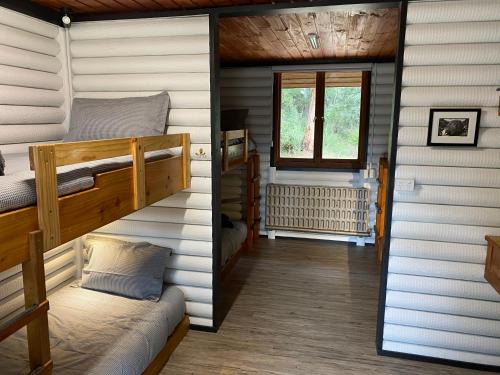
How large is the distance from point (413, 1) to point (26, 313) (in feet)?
8.54

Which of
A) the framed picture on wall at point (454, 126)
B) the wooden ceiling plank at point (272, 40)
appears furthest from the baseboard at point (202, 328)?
the wooden ceiling plank at point (272, 40)

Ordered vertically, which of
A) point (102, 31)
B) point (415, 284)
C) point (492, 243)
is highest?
point (102, 31)

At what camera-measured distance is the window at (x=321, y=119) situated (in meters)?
4.95

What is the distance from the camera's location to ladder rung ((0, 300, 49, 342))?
120 centimetres

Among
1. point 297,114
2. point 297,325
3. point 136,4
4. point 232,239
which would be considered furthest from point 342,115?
point 136,4

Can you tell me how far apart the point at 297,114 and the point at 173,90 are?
2696mm

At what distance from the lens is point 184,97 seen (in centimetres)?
277

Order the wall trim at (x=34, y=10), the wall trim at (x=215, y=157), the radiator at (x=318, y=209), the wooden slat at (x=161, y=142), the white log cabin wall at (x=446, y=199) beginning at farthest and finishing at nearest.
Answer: the radiator at (x=318, y=209)
the wall trim at (x=215, y=157)
the wall trim at (x=34, y=10)
the white log cabin wall at (x=446, y=199)
the wooden slat at (x=161, y=142)

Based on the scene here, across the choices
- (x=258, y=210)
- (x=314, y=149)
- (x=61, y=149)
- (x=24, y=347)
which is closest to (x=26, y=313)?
(x=61, y=149)

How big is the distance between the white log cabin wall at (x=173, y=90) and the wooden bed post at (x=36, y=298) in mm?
1583

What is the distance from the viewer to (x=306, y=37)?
3.57 metres

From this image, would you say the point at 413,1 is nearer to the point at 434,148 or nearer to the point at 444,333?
the point at 434,148

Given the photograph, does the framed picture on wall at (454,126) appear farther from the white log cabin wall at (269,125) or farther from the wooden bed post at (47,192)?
the white log cabin wall at (269,125)

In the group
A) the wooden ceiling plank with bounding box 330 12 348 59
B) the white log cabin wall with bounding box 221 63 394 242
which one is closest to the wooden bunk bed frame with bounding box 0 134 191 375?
the wooden ceiling plank with bounding box 330 12 348 59
